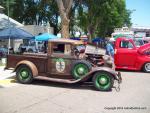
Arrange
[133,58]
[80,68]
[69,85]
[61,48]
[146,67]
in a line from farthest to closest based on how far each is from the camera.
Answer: [146,67], [133,58], [69,85], [61,48], [80,68]

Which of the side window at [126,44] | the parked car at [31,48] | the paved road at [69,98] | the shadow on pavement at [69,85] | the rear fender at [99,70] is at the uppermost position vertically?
the side window at [126,44]

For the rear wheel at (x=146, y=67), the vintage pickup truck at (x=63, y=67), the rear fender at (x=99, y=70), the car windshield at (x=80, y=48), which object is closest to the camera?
the rear fender at (x=99, y=70)

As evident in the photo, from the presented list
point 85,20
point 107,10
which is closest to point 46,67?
point 107,10

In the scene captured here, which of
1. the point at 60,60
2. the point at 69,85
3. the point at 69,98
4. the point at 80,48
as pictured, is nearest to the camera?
the point at 69,98

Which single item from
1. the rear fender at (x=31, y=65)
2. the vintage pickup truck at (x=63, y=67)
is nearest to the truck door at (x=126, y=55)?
the vintage pickup truck at (x=63, y=67)

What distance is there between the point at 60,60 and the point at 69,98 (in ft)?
7.39

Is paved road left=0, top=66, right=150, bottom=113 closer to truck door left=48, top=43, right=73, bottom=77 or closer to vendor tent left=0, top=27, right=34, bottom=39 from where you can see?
truck door left=48, top=43, right=73, bottom=77

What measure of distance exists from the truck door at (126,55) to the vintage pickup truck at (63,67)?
4.64 m

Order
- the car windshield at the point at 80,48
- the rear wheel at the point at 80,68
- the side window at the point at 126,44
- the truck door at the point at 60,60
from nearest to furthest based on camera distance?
the rear wheel at the point at 80,68, the truck door at the point at 60,60, the car windshield at the point at 80,48, the side window at the point at 126,44

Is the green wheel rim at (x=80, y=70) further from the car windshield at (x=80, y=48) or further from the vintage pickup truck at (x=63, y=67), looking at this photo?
the car windshield at (x=80, y=48)

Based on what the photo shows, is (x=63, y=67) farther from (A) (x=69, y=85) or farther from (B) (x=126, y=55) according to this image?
(B) (x=126, y=55)

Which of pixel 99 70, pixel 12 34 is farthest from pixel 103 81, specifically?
pixel 12 34

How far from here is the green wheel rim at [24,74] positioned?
12.3 m

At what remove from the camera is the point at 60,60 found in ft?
39.1
